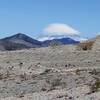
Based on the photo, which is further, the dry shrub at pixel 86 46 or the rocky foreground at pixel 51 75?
the dry shrub at pixel 86 46

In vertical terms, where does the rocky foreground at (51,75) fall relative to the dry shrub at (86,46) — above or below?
below

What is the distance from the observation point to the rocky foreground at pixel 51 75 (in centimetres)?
2106

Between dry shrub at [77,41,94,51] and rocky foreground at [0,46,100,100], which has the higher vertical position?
dry shrub at [77,41,94,51]

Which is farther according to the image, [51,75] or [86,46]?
[86,46]

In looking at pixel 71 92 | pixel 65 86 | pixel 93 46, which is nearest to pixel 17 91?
pixel 65 86

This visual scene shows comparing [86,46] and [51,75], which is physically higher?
[86,46]

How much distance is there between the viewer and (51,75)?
97.9ft

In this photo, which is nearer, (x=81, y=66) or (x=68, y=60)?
(x=81, y=66)

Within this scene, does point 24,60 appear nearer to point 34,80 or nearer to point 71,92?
point 34,80

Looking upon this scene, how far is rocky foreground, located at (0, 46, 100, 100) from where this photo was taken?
2106 centimetres

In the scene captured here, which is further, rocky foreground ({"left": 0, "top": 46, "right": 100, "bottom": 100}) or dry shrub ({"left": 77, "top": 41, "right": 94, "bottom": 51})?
dry shrub ({"left": 77, "top": 41, "right": 94, "bottom": 51})

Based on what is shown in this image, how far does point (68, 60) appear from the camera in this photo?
36.8 m

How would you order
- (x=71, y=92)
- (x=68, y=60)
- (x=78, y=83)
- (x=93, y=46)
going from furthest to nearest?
1. (x=93, y=46)
2. (x=68, y=60)
3. (x=78, y=83)
4. (x=71, y=92)

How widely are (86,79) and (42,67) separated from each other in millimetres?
7295
